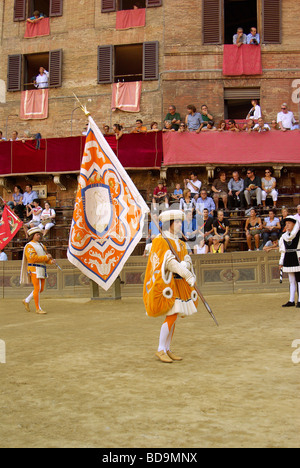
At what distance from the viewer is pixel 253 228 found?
15664mm

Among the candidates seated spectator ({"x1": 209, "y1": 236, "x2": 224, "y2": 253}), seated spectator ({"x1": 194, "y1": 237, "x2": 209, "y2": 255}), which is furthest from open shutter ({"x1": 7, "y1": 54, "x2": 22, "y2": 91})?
seated spectator ({"x1": 209, "y1": 236, "x2": 224, "y2": 253})

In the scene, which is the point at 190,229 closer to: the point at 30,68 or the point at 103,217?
the point at 103,217

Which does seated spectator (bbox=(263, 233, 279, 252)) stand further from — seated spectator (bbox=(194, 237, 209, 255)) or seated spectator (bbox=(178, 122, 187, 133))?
seated spectator (bbox=(178, 122, 187, 133))

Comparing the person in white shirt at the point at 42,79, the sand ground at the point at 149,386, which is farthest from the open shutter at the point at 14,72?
the sand ground at the point at 149,386

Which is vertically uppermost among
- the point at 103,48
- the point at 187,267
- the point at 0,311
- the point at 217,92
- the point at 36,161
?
the point at 103,48

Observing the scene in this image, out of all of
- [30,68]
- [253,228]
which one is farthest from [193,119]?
[30,68]

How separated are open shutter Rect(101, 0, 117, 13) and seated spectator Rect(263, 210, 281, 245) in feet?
40.3

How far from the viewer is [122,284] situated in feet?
49.3

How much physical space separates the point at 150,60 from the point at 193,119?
376 centimetres

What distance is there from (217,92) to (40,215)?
28.5 feet

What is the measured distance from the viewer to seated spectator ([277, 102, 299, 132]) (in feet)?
61.0
